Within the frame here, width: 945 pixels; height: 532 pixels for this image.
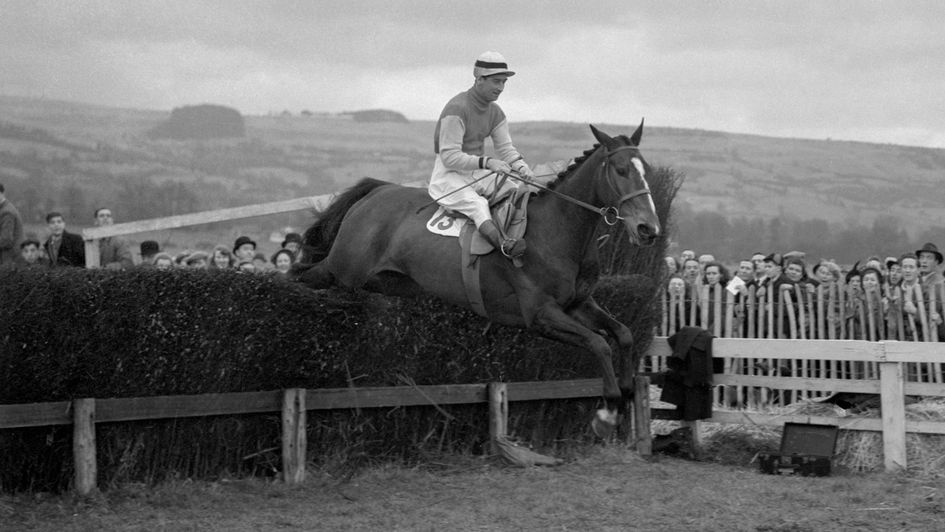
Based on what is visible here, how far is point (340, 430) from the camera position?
8.59 meters

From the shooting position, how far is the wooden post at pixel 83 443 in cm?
734

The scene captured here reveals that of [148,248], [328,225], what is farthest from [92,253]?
[328,225]

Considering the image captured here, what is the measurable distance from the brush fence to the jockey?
4.99 feet

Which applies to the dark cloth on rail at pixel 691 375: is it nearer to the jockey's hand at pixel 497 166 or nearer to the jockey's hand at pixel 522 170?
the jockey's hand at pixel 522 170

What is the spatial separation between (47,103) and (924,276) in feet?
349

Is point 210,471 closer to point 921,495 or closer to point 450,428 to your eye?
point 450,428

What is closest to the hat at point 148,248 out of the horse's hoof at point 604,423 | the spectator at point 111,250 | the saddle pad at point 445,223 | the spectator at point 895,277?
the spectator at point 111,250

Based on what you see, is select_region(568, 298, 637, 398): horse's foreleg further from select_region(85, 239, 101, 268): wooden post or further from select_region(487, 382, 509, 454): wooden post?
select_region(85, 239, 101, 268): wooden post

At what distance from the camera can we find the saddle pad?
8898mm

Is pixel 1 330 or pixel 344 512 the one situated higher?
pixel 1 330

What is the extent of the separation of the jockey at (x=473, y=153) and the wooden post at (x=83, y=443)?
3.20 metres

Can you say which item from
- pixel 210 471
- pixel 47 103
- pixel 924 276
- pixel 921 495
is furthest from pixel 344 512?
pixel 47 103

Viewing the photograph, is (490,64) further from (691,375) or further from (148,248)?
(148,248)

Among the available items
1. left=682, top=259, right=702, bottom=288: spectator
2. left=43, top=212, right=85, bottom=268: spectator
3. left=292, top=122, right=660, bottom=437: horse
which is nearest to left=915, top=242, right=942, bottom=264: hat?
left=682, top=259, right=702, bottom=288: spectator
